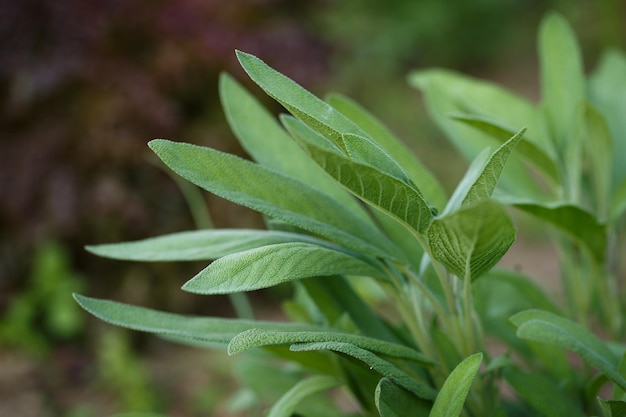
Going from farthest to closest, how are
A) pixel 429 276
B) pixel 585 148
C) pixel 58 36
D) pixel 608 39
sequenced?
1. pixel 608 39
2. pixel 58 36
3. pixel 585 148
4. pixel 429 276

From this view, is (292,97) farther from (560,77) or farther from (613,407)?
(560,77)

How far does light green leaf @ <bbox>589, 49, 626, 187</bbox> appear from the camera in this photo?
1154 mm

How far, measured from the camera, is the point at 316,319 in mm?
997

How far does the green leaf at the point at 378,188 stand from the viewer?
597 millimetres

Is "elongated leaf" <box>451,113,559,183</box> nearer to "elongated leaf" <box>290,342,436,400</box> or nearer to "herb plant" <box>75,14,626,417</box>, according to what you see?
"herb plant" <box>75,14,626,417</box>

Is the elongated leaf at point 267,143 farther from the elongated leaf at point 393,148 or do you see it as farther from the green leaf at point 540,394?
the green leaf at point 540,394

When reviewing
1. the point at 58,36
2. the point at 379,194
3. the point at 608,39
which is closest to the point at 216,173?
the point at 379,194

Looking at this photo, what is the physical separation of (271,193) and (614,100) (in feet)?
2.21

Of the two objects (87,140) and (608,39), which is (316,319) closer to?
(87,140)

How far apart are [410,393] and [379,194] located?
0.23 meters

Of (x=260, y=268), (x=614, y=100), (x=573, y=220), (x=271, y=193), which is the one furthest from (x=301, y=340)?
(x=614, y=100)

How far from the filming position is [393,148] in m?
0.89

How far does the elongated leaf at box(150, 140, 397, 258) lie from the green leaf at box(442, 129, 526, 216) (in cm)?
11

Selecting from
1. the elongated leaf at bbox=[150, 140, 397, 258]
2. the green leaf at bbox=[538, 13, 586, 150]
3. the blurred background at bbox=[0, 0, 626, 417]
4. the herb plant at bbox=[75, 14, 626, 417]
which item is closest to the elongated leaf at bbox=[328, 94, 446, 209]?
the herb plant at bbox=[75, 14, 626, 417]
